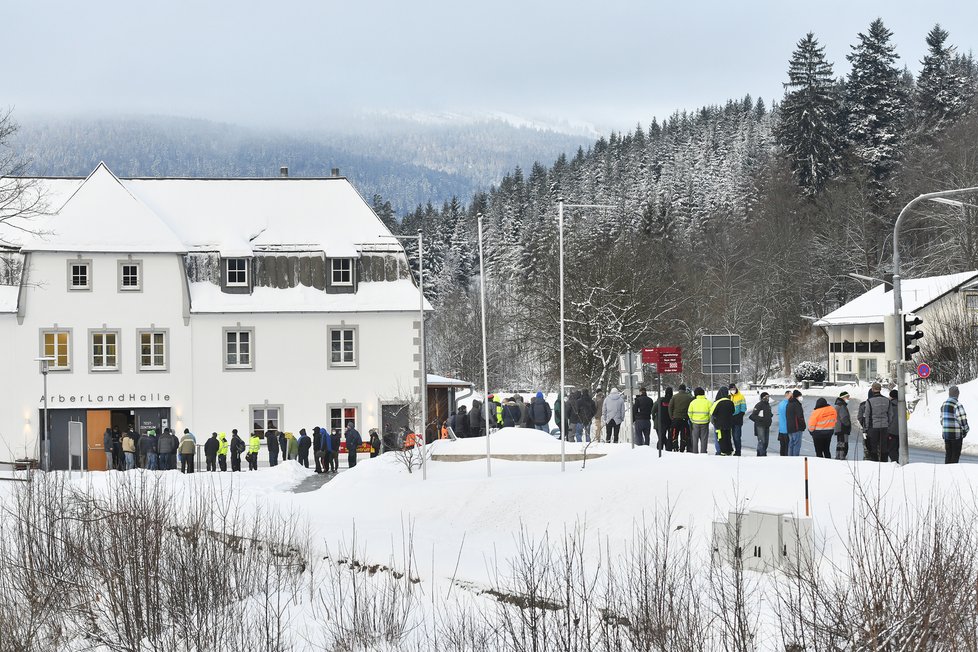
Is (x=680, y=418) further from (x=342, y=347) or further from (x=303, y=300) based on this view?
(x=303, y=300)

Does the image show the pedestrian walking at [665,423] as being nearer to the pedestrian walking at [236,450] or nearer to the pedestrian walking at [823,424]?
the pedestrian walking at [823,424]

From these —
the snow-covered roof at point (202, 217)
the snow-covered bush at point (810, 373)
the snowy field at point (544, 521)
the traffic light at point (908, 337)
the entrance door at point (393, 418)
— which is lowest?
the snowy field at point (544, 521)

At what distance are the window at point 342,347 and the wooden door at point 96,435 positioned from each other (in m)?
8.20

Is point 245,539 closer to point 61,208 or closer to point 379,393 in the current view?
point 379,393

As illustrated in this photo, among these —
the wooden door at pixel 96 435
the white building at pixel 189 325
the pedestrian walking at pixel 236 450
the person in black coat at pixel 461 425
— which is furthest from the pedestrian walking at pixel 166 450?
the wooden door at pixel 96 435

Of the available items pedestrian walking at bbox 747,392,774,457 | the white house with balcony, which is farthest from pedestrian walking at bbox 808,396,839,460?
the white house with balcony

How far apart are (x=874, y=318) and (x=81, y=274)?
47876 mm

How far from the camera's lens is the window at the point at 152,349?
43094 millimetres

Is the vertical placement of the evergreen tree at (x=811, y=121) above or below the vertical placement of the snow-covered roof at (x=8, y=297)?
above

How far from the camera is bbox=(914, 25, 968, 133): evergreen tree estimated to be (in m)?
88.1

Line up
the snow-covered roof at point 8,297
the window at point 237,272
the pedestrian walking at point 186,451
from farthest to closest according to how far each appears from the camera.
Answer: the window at point 237,272 → the snow-covered roof at point 8,297 → the pedestrian walking at point 186,451

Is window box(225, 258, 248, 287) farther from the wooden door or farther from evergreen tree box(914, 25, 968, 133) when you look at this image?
evergreen tree box(914, 25, 968, 133)

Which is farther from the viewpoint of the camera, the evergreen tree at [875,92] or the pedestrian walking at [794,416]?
the evergreen tree at [875,92]

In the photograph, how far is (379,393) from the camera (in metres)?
44.1
